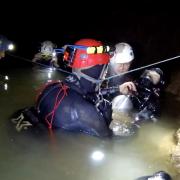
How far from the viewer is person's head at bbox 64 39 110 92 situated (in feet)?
16.0

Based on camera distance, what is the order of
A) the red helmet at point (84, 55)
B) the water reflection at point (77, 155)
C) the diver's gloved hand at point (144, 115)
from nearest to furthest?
the water reflection at point (77, 155) → the red helmet at point (84, 55) → the diver's gloved hand at point (144, 115)

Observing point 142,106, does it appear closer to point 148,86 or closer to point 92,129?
point 148,86

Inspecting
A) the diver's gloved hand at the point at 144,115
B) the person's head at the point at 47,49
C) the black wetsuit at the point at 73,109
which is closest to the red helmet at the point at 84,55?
the black wetsuit at the point at 73,109

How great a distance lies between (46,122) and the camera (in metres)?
4.84

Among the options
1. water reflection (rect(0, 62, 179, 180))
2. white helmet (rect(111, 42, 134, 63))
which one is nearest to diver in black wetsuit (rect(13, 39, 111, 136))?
water reflection (rect(0, 62, 179, 180))

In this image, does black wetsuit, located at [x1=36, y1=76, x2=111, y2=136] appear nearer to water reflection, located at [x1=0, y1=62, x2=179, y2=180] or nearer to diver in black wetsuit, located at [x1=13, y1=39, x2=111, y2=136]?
diver in black wetsuit, located at [x1=13, y1=39, x2=111, y2=136]

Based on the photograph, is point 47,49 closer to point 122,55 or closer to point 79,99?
point 122,55

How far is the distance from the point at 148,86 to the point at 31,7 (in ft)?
52.7

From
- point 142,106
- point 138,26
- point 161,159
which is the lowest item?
point 161,159

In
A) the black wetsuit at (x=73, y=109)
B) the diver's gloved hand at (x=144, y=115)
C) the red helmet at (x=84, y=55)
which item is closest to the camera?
the black wetsuit at (x=73, y=109)

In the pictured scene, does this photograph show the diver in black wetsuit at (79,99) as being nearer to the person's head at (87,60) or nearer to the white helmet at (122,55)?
the person's head at (87,60)

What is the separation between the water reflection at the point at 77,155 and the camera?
4.45m

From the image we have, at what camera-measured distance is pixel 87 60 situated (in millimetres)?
4863

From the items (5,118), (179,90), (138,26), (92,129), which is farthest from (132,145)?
(138,26)
